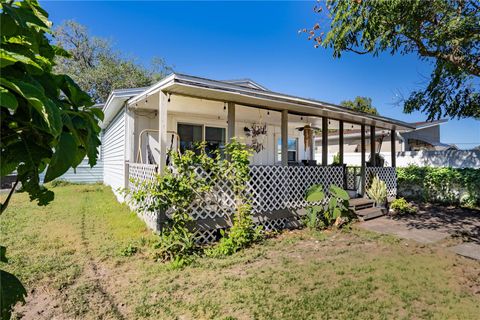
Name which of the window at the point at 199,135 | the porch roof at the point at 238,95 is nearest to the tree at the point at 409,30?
the porch roof at the point at 238,95

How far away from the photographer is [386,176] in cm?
986

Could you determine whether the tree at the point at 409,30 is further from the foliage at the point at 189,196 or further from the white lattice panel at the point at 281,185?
the foliage at the point at 189,196

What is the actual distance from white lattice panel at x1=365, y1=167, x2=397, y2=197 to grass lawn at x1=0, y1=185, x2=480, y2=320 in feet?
12.7

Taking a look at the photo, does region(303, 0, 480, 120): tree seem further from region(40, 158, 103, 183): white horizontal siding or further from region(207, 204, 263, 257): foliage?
region(40, 158, 103, 183): white horizontal siding

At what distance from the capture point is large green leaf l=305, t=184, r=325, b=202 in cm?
658

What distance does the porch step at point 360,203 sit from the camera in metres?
7.81

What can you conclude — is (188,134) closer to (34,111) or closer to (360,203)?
(360,203)

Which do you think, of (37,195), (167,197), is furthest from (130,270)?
(37,195)

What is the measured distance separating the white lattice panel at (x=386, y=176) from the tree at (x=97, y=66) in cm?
2057

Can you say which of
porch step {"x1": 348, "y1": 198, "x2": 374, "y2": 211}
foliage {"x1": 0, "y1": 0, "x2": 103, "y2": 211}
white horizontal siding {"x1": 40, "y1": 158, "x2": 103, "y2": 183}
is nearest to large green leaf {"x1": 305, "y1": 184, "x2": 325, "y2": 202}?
porch step {"x1": 348, "y1": 198, "x2": 374, "y2": 211}

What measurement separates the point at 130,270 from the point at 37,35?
3787mm

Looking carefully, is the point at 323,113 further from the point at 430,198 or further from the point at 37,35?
the point at 37,35

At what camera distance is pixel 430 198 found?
10391 mm

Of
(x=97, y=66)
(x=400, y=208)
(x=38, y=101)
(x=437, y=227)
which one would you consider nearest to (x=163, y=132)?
(x=38, y=101)
